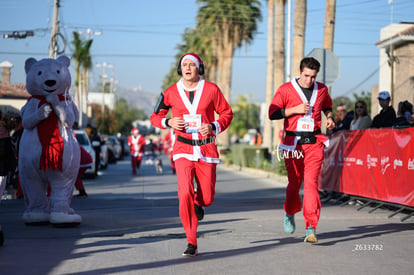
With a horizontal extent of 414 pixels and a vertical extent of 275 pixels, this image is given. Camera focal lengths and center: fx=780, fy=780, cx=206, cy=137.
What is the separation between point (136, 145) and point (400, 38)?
48.8 ft

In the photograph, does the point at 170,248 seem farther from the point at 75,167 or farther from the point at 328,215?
the point at 328,215

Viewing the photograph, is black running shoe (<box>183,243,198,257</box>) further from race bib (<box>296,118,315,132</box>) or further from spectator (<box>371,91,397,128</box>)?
spectator (<box>371,91,397,128</box>)

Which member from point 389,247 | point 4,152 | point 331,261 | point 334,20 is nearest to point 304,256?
point 331,261

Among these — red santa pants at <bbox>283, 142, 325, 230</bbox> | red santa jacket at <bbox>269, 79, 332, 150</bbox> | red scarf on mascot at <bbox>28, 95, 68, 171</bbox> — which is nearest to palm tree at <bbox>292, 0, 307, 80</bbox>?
red scarf on mascot at <bbox>28, 95, 68, 171</bbox>

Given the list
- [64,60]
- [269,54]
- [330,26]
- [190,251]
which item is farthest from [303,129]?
[269,54]

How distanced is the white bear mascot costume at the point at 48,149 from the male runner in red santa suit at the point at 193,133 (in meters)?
2.64

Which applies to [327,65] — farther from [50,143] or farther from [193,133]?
[193,133]

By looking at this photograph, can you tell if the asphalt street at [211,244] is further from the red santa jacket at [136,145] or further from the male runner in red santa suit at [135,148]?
the red santa jacket at [136,145]

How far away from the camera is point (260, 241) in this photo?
8.85 meters

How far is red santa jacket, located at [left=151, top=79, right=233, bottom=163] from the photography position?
790cm

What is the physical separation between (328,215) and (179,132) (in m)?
4.82

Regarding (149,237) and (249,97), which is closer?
(149,237)

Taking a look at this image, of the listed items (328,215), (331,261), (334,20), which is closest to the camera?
(331,261)

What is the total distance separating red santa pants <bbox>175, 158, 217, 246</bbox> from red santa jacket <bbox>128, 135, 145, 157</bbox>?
21325mm
